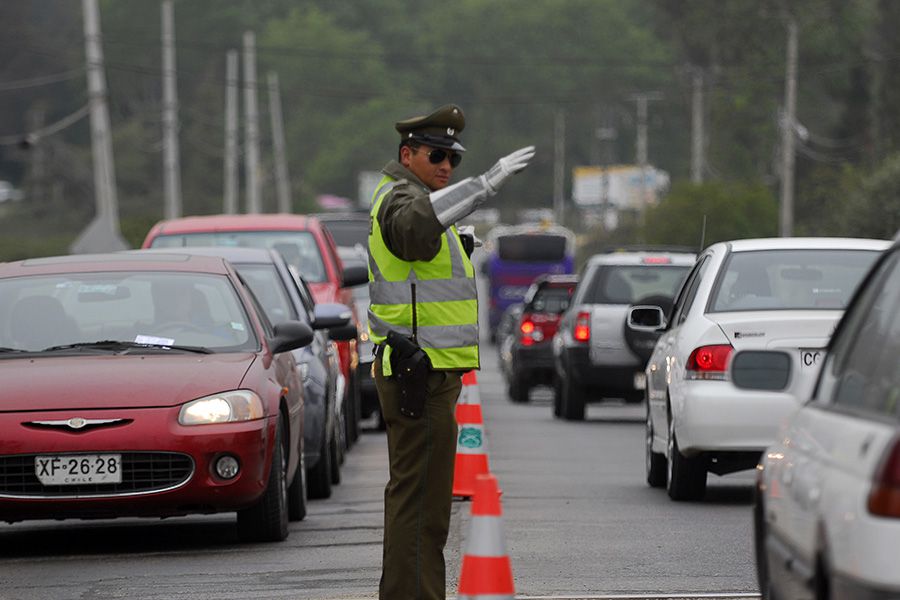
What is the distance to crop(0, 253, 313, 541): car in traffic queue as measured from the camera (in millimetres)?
10258

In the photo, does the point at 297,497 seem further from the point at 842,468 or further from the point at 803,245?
the point at 842,468

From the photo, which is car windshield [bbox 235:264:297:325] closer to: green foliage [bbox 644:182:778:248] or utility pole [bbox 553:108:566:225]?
green foliage [bbox 644:182:778:248]

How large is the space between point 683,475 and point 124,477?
3.91 m

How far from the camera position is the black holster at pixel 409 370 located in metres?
7.73

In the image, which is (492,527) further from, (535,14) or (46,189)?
(535,14)

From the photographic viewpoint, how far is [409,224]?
7.54 meters

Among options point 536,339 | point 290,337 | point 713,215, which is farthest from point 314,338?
point 713,215

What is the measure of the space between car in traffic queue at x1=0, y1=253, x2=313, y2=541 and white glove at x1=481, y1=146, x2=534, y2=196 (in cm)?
333

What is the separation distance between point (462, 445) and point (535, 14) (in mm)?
143930

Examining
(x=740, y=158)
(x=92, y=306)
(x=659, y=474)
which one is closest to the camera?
(x=92, y=306)

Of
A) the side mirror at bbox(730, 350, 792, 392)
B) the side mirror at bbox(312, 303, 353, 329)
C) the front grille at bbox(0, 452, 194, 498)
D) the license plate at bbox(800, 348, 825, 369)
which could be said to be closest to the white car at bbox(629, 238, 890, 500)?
the license plate at bbox(800, 348, 825, 369)

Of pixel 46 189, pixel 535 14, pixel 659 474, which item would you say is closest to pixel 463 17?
pixel 535 14

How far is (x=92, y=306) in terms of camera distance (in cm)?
1145

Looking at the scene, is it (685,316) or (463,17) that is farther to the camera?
(463,17)
